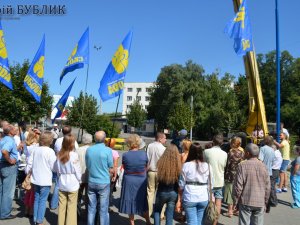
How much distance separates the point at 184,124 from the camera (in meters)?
47.2

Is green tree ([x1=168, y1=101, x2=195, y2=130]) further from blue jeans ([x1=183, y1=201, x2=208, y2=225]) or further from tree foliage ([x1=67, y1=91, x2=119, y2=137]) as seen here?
blue jeans ([x1=183, y1=201, x2=208, y2=225])

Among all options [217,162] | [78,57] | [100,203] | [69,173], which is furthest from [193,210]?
[78,57]

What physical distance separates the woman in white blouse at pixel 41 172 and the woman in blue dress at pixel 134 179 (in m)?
1.40

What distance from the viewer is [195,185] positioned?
5.52m

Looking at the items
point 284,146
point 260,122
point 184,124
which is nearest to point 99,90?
point 284,146

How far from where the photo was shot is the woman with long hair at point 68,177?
595cm

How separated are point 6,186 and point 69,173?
1.95 metres

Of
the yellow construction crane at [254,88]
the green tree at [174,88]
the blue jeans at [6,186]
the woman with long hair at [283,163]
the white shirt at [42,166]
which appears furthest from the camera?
the green tree at [174,88]

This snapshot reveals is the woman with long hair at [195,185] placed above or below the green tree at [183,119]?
below

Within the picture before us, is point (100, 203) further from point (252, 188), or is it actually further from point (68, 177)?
point (252, 188)

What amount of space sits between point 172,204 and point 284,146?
21.8 feet

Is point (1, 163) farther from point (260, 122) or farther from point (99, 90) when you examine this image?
point (260, 122)

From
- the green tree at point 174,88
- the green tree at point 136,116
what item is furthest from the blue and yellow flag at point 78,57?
the green tree at point 136,116

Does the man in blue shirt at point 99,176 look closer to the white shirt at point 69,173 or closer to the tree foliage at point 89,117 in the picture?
the white shirt at point 69,173
